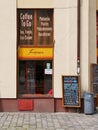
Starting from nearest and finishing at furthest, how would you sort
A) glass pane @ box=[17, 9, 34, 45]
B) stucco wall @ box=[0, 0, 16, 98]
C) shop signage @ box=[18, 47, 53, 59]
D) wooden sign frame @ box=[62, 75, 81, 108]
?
wooden sign frame @ box=[62, 75, 81, 108], stucco wall @ box=[0, 0, 16, 98], shop signage @ box=[18, 47, 53, 59], glass pane @ box=[17, 9, 34, 45]

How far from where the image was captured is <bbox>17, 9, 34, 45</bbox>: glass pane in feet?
47.1

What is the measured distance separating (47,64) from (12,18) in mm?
2097

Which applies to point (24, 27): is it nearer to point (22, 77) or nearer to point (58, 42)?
point (58, 42)

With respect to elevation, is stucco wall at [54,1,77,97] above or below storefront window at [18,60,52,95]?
above

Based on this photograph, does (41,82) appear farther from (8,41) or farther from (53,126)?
(53,126)

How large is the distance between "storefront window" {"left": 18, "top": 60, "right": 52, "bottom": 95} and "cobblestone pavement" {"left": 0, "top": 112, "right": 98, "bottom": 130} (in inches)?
39.7

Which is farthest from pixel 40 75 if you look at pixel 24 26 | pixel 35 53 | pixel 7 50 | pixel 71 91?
pixel 24 26

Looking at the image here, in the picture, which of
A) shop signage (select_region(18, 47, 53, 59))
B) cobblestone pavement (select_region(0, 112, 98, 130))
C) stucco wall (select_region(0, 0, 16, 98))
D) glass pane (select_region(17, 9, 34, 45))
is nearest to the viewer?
cobblestone pavement (select_region(0, 112, 98, 130))

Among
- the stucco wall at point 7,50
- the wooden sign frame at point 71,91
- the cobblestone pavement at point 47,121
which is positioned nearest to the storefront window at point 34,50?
the stucco wall at point 7,50

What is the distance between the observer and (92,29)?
14.4 metres

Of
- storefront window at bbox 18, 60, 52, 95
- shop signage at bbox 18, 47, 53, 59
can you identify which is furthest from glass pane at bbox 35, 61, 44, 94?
shop signage at bbox 18, 47, 53, 59

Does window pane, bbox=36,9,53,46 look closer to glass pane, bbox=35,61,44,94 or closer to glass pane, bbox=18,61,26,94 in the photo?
glass pane, bbox=35,61,44,94

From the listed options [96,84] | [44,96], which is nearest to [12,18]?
[44,96]

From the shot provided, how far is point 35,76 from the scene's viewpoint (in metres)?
14.4
